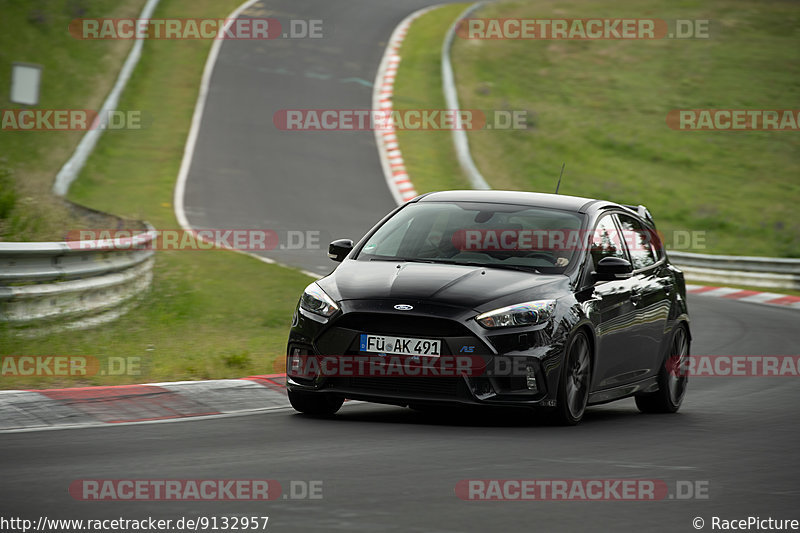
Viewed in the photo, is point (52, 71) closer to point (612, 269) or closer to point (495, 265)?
point (495, 265)

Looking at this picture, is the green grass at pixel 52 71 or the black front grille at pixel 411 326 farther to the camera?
the green grass at pixel 52 71

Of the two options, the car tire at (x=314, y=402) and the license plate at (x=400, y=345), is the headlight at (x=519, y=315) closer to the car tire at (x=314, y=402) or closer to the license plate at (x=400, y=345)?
the license plate at (x=400, y=345)

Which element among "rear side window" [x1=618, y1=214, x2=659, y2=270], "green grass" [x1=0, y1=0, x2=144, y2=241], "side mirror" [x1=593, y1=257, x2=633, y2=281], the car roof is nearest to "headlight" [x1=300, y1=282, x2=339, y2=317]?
the car roof

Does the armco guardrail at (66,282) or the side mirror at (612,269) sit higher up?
the side mirror at (612,269)

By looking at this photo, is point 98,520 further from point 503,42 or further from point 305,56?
point 503,42

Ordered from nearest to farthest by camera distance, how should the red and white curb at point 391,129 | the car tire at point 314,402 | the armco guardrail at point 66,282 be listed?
the car tire at point 314,402
the armco guardrail at point 66,282
the red and white curb at point 391,129

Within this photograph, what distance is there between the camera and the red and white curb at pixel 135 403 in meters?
8.05

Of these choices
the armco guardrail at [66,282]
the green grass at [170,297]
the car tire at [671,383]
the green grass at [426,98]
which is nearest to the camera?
the car tire at [671,383]

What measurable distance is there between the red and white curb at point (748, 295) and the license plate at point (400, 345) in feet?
47.1

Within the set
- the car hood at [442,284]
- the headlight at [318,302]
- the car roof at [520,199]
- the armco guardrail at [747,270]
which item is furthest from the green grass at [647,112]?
the headlight at [318,302]

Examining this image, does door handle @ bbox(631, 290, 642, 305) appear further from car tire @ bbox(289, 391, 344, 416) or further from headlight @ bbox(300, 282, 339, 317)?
headlight @ bbox(300, 282, 339, 317)

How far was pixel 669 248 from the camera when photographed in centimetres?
2611

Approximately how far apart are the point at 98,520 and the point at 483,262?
4255mm

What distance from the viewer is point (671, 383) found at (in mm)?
10562
